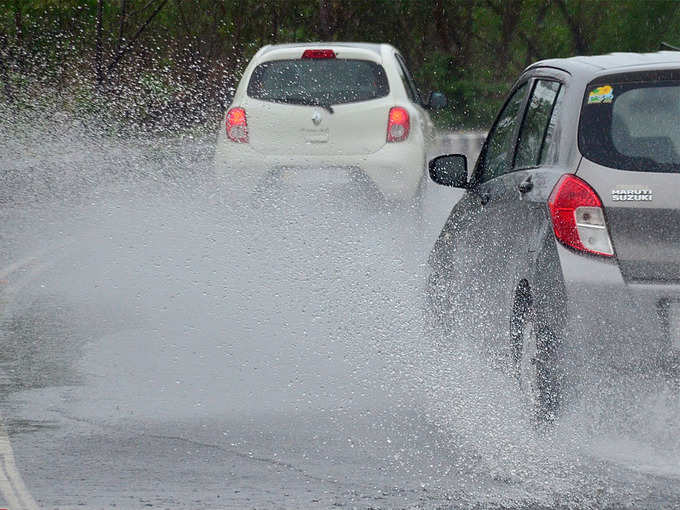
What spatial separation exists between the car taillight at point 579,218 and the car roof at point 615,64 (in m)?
0.53

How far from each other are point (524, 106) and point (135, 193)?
9.26m

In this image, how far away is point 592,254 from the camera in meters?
5.56

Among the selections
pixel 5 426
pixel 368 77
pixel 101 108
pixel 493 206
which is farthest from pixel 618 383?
pixel 101 108

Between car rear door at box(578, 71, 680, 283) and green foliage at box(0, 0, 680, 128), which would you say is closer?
car rear door at box(578, 71, 680, 283)

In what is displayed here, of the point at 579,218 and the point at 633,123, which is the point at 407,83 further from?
the point at 579,218

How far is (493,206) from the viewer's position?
679 cm

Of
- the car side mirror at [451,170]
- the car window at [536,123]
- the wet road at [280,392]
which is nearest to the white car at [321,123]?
the wet road at [280,392]

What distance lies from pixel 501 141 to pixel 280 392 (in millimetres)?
1652

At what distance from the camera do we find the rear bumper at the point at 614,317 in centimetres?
541

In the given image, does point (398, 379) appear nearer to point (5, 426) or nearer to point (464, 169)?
point (464, 169)

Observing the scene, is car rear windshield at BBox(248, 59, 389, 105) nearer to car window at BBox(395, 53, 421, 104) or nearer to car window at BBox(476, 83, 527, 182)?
A: car window at BBox(395, 53, 421, 104)

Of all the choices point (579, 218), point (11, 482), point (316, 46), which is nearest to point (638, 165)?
point (579, 218)

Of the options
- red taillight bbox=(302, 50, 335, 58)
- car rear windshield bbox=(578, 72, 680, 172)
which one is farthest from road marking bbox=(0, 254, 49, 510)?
red taillight bbox=(302, 50, 335, 58)

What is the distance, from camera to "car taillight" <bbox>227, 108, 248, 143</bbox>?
1180 centimetres
